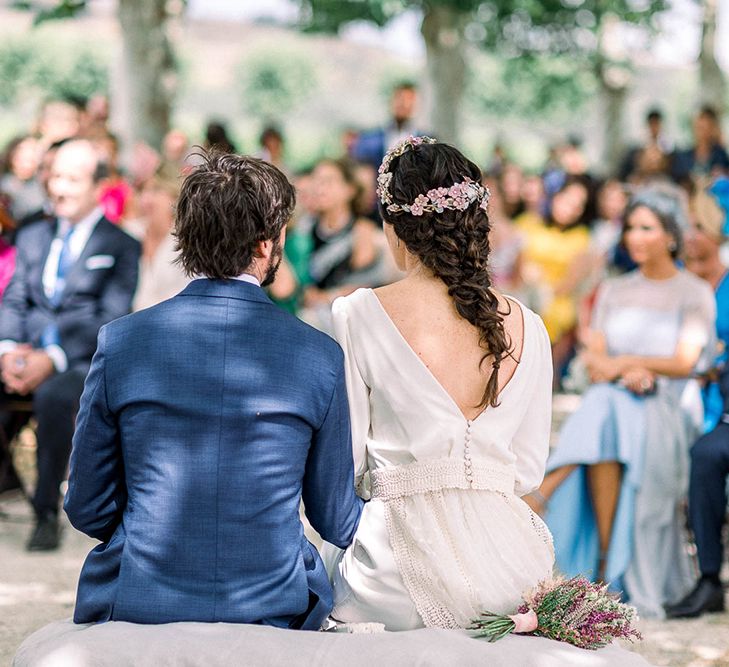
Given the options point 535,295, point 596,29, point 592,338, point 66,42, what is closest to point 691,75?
point 66,42

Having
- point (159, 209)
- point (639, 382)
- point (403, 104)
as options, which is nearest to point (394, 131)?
point (403, 104)

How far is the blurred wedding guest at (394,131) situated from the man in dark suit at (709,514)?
6.05 metres

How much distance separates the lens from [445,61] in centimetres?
1850

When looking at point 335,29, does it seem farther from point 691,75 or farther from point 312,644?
point 691,75

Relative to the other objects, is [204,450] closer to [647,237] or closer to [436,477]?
[436,477]

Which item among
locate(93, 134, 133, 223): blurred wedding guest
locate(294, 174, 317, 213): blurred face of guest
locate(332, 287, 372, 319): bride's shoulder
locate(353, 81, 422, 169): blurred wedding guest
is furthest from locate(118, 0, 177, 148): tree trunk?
locate(332, 287, 372, 319): bride's shoulder

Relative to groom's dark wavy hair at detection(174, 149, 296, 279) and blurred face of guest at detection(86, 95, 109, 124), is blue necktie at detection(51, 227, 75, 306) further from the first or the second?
blurred face of guest at detection(86, 95, 109, 124)

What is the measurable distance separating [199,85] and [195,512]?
6996 centimetres

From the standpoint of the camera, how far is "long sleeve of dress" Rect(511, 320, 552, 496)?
370 centimetres

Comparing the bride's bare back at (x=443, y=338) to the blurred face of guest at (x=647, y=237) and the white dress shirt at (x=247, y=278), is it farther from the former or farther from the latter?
the blurred face of guest at (x=647, y=237)

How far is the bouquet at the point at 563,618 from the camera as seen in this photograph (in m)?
3.35

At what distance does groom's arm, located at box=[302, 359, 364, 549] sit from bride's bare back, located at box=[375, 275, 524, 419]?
1.00 feet

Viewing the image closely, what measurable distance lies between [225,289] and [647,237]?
133 inches

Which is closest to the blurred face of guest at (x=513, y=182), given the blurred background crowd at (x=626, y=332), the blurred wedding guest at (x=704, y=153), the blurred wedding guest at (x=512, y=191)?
the blurred wedding guest at (x=512, y=191)
